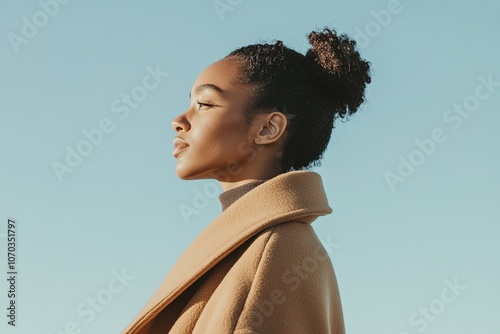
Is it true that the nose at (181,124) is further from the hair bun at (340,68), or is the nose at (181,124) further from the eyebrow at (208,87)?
the hair bun at (340,68)

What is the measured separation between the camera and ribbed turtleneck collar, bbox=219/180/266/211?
103 inches

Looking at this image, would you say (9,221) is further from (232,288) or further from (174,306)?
(232,288)

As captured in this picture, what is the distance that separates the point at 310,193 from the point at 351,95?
0.55 m

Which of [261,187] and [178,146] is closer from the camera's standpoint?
[261,187]

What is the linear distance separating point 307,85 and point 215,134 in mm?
405

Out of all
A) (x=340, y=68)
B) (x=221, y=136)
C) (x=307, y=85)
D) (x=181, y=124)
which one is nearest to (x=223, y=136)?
(x=221, y=136)

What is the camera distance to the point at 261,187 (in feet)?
8.09

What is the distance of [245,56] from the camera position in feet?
9.34

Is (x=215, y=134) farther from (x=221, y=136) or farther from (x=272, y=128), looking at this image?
(x=272, y=128)

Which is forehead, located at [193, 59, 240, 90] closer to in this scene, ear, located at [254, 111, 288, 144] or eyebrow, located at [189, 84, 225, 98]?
eyebrow, located at [189, 84, 225, 98]

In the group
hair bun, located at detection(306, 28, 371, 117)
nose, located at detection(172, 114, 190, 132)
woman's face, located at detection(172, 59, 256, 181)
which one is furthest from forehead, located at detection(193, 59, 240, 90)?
hair bun, located at detection(306, 28, 371, 117)

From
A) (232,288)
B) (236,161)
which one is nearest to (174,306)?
(232,288)

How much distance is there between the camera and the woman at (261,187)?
2244mm

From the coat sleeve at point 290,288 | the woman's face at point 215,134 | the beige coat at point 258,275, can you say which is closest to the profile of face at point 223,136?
the woman's face at point 215,134
